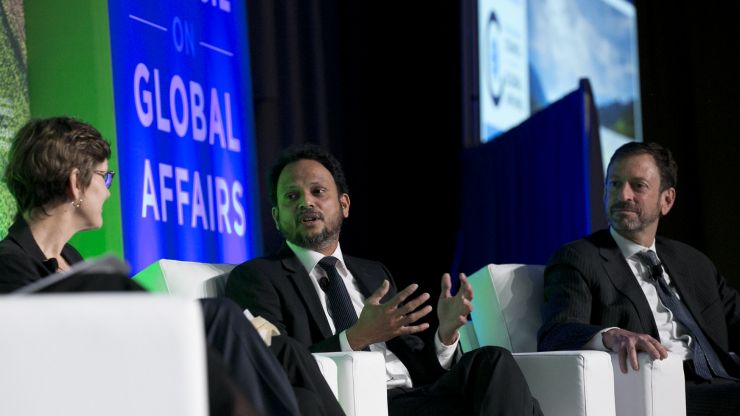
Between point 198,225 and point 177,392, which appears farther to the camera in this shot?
point 198,225

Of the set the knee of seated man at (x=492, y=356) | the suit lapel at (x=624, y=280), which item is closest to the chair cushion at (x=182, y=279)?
the knee of seated man at (x=492, y=356)

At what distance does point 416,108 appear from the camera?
254 inches

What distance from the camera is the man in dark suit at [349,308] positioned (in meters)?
2.89

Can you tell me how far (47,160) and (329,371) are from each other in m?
0.88

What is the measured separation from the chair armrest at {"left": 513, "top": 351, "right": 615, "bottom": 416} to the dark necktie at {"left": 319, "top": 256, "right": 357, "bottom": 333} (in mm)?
541

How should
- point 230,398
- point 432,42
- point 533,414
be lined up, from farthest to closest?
point 432,42 < point 533,414 < point 230,398

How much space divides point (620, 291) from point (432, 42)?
10.3ft

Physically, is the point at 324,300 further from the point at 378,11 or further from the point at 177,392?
the point at 378,11

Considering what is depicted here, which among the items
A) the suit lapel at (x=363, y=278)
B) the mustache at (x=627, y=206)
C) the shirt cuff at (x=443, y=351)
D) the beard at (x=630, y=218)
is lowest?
the shirt cuff at (x=443, y=351)

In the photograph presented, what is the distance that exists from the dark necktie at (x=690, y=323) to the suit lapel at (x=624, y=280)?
99mm

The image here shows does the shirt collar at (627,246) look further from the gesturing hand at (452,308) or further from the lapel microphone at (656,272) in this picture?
the gesturing hand at (452,308)

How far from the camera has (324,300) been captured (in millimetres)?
3342

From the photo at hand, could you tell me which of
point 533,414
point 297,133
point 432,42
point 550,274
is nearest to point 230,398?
point 533,414

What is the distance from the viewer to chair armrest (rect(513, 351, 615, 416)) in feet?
9.87
